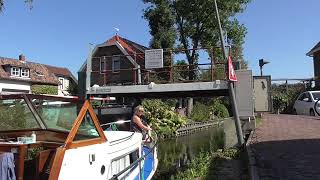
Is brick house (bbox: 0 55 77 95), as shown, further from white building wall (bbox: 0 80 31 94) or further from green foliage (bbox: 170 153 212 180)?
green foliage (bbox: 170 153 212 180)

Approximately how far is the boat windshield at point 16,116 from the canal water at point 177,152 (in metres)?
6.63

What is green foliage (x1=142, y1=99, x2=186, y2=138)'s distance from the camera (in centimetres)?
3084

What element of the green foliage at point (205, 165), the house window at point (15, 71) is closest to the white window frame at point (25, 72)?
the house window at point (15, 71)

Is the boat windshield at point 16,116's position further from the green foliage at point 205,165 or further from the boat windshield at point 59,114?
the green foliage at point 205,165

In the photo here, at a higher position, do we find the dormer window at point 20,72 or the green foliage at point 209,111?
the dormer window at point 20,72

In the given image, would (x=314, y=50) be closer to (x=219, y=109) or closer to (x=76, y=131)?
(x=219, y=109)

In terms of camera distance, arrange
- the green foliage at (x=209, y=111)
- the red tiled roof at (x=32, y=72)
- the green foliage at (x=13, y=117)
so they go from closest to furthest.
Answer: the green foliage at (x=13, y=117)
the green foliage at (x=209, y=111)
the red tiled roof at (x=32, y=72)

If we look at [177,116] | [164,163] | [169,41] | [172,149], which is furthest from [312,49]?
[164,163]

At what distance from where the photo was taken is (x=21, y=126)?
321 inches

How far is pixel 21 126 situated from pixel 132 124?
5441mm

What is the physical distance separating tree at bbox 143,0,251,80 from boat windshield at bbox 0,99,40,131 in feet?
115

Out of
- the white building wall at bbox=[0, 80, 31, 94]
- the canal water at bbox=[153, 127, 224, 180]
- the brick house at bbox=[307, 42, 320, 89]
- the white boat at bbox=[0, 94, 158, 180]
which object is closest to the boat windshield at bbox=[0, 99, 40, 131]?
the white boat at bbox=[0, 94, 158, 180]

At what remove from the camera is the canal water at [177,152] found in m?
15.2

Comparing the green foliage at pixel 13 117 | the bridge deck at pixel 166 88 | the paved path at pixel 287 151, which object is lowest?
the paved path at pixel 287 151
